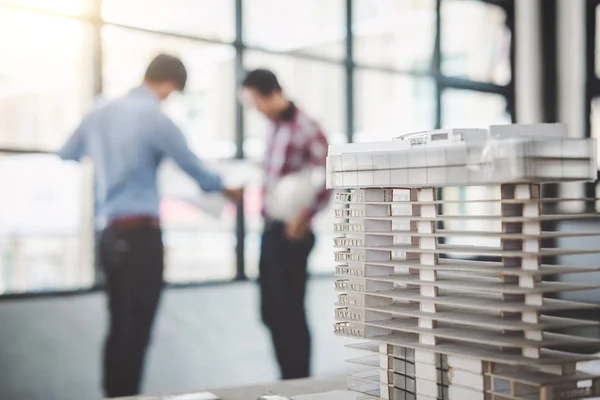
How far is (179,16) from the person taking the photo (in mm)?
2994

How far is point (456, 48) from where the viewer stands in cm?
386

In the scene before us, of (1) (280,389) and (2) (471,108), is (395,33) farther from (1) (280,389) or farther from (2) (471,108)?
(1) (280,389)

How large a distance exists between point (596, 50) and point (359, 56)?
1518 millimetres

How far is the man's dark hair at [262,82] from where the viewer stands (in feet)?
10.4

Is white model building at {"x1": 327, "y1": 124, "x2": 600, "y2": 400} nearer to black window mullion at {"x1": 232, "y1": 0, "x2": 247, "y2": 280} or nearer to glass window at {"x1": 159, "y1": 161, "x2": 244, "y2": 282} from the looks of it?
glass window at {"x1": 159, "y1": 161, "x2": 244, "y2": 282}

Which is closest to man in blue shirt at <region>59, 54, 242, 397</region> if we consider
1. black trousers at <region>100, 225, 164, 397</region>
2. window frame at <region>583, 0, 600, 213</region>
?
black trousers at <region>100, 225, 164, 397</region>

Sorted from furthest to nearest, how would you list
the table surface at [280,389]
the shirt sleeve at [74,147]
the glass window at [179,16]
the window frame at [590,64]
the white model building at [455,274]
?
the window frame at [590,64], the glass window at [179,16], the shirt sleeve at [74,147], the table surface at [280,389], the white model building at [455,274]

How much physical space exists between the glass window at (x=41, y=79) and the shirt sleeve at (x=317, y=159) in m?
1.03

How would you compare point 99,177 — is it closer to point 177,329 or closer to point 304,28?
point 177,329

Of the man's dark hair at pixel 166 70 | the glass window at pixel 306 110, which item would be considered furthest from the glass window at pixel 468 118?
the man's dark hair at pixel 166 70

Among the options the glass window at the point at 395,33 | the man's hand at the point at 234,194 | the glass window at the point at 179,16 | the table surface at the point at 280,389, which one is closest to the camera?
the table surface at the point at 280,389

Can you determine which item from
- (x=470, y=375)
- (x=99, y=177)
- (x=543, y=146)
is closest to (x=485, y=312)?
(x=470, y=375)

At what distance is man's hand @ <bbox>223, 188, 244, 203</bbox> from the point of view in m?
3.10

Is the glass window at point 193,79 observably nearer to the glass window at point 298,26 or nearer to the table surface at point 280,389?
the glass window at point 298,26
